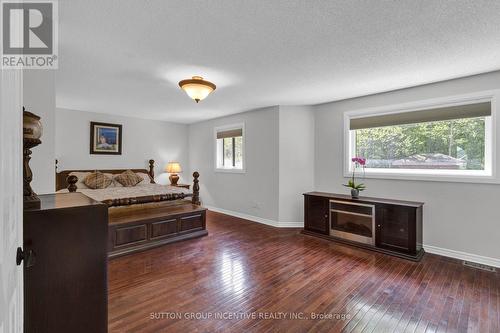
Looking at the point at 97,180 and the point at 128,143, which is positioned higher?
the point at 128,143

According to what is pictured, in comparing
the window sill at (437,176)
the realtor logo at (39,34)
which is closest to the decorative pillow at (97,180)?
the realtor logo at (39,34)

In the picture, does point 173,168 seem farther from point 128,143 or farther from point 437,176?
point 437,176

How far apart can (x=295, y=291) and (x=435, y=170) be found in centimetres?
278

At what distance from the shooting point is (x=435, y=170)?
348cm

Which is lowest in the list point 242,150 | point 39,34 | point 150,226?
point 150,226

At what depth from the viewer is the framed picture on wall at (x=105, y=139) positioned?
17.9 ft

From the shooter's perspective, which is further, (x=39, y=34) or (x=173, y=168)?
(x=173, y=168)

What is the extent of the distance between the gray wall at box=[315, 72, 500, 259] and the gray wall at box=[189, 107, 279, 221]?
5.30 feet

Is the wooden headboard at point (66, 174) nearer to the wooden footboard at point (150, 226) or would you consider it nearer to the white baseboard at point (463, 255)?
the wooden footboard at point (150, 226)

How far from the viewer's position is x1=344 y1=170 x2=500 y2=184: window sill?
9.84 feet

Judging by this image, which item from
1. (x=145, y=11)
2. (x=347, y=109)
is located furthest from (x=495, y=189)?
(x=145, y=11)

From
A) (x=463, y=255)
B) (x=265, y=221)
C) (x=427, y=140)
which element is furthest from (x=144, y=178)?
(x=463, y=255)

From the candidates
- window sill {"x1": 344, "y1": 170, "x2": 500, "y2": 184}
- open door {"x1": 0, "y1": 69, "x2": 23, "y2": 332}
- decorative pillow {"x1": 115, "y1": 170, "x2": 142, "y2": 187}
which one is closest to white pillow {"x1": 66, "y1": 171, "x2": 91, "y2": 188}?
decorative pillow {"x1": 115, "y1": 170, "x2": 142, "y2": 187}

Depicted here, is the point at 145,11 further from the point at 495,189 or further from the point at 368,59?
the point at 495,189
